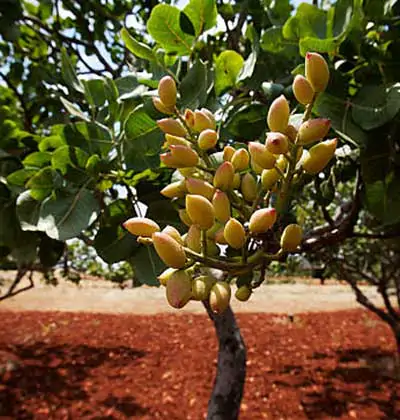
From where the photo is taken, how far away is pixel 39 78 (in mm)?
2443

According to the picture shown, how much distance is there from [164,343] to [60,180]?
7.62m

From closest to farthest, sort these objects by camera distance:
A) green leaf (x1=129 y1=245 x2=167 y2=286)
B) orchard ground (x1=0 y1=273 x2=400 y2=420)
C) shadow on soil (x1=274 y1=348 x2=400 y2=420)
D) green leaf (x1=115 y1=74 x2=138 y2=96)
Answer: green leaf (x1=129 y1=245 x2=167 y2=286) → green leaf (x1=115 y1=74 x2=138 y2=96) → shadow on soil (x1=274 y1=348 x2=400 y2=420) → orchard ground (x1=0 y1=273 x2=400 y2=420)

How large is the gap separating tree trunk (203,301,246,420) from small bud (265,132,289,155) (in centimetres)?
222

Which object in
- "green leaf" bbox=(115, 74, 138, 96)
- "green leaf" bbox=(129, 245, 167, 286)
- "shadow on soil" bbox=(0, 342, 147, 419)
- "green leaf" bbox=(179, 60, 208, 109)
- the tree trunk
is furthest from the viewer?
"shadow on soil" bbox=(0, 342, 147, 419)

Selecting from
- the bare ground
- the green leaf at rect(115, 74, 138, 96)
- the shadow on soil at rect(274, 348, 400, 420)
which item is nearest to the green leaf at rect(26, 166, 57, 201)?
the green leaf at rect(115, 74, 138, 96)

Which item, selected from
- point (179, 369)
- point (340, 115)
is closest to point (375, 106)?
point (340, 115)

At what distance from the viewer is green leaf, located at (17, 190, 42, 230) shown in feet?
3.63

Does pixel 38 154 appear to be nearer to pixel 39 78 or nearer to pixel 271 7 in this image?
pixel 271 7

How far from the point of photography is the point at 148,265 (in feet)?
3.27

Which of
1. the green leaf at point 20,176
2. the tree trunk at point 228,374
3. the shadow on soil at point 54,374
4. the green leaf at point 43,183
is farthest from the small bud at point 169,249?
the shadow on soil at point 54,374

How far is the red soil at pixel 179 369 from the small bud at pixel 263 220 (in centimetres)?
477

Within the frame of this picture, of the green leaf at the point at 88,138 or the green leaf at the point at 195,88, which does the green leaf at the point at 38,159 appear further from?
the green leaf at the point at 195,88

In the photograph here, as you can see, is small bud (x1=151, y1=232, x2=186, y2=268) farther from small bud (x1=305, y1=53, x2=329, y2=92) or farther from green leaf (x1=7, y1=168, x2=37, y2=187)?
green leaf (x1=7, y1=168, x2=37, y2=187)

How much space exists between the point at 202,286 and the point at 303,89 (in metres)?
0.25
